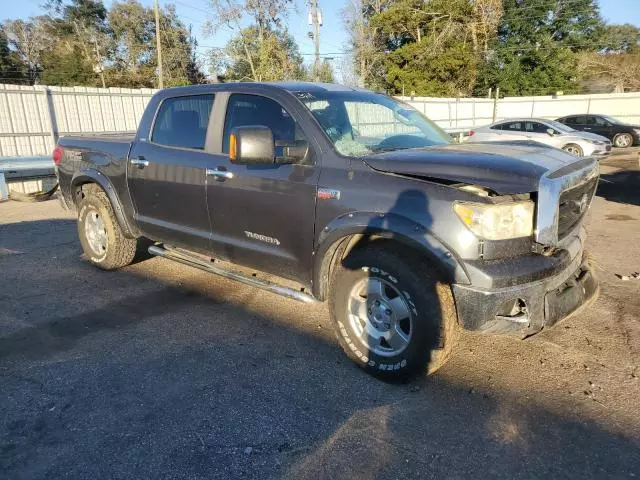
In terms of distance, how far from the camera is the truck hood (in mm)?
2803

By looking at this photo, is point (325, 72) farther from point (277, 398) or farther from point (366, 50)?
point (277, 398)

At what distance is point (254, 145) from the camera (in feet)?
11.1

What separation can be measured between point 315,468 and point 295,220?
1.69m

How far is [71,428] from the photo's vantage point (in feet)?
9.34

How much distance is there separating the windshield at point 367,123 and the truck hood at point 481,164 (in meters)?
0.29

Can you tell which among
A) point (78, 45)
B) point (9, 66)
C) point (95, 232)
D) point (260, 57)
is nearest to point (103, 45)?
point (78, 45)

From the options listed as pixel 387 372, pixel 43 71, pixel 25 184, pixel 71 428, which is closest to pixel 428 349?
pixel 387 372

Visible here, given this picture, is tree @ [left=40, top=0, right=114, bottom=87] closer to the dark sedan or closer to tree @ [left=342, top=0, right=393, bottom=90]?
tree @ [left=342, top=0, right=393, bottom=90]

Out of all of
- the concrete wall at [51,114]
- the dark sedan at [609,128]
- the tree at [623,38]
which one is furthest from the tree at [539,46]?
the concrete wall at [51,114]

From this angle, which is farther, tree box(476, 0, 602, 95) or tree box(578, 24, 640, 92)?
tree box(578, 24, 640, 92)

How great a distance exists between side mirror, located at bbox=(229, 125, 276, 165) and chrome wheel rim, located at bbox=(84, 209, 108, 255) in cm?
280

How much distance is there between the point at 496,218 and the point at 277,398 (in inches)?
67.6

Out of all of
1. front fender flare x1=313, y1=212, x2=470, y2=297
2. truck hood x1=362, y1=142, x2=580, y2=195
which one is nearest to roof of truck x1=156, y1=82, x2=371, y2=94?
truck hood x1=362, y1=142, x2=580, y2=195

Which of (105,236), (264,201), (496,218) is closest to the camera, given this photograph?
(496,218)
